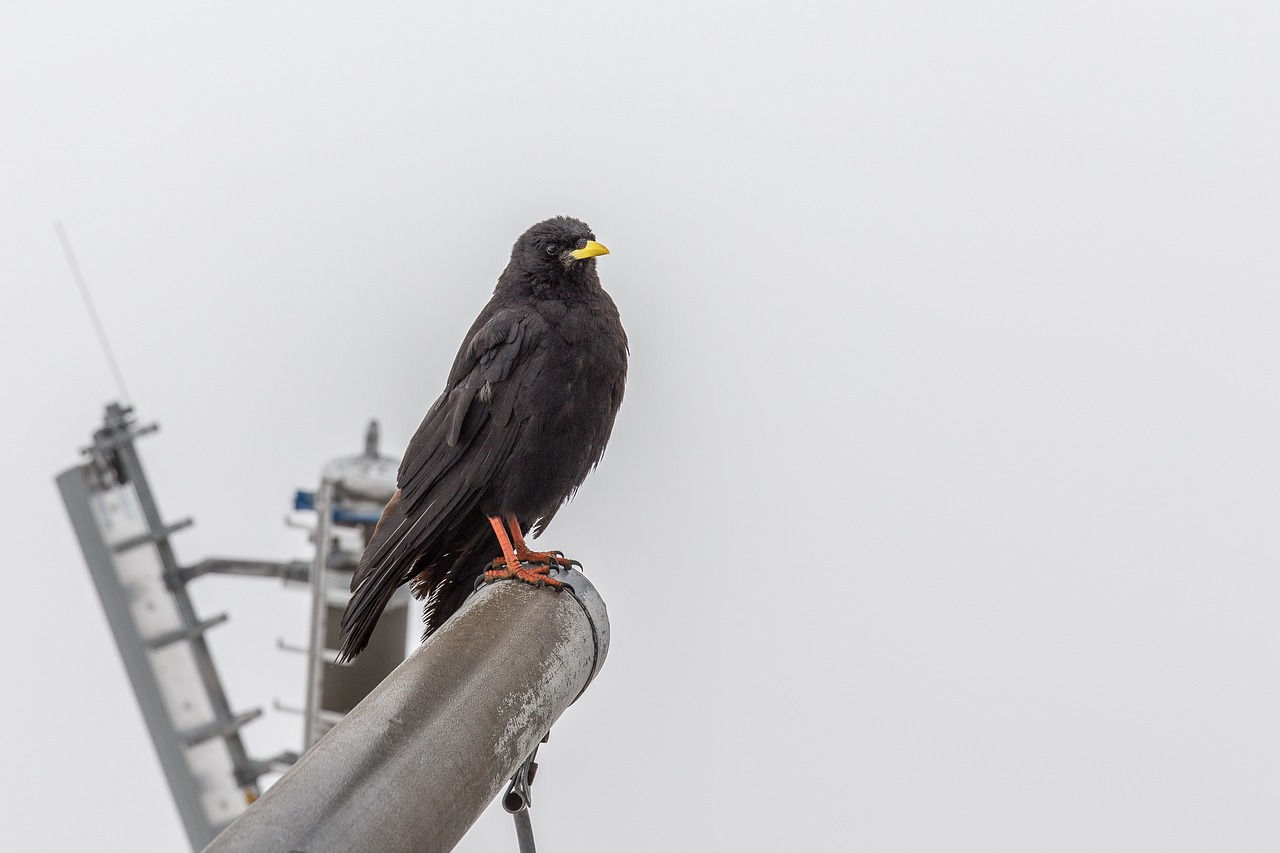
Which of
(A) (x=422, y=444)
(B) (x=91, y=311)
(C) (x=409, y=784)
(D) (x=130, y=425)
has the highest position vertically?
(B) (x=91, y=311)

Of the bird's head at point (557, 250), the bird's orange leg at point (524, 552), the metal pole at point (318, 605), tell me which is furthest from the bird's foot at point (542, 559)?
the metal pole at point (318, 605)

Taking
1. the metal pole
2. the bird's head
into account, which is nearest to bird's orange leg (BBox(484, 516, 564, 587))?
the bird's head

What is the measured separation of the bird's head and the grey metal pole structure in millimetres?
1008

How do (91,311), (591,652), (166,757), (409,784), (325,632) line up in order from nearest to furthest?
(409,784), (591,652), (325,632), (166,757), (91,311)

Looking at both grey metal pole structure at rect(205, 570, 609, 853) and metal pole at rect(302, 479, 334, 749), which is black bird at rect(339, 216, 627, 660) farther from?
metal pole at rect(302, 479, 334, 749)

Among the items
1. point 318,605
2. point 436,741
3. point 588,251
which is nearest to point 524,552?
point 588,251

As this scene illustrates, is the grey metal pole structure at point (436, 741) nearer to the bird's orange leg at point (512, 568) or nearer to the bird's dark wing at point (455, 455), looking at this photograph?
the bird's orange leg at point (512, 568)

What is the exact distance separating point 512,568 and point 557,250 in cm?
81

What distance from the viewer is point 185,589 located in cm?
562

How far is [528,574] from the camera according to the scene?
2.43 meters

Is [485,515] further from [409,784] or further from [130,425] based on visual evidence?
[130,425]

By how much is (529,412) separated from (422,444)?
0.26 meters

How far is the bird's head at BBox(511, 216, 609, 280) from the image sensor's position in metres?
2.95

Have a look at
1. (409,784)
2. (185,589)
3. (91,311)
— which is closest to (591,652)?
(409,784)
